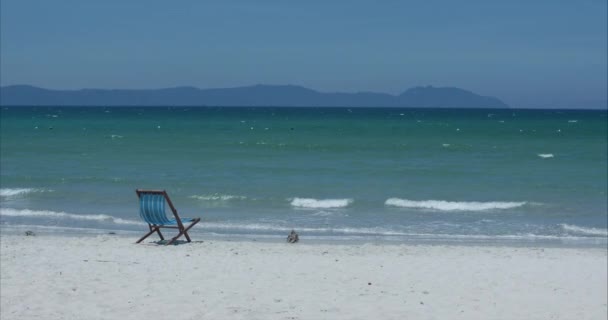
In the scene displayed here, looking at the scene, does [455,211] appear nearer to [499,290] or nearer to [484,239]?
[484,239]

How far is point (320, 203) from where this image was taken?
1775 cm

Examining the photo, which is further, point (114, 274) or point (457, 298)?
point (114, 274)

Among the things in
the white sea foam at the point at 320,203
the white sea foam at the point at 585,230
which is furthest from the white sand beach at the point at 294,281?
the white sea foam at the point at 320,203

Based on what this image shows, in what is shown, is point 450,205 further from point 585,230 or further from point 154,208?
point 154,208

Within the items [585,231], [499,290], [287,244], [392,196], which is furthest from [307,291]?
[392,196]

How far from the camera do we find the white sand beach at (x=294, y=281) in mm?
7523

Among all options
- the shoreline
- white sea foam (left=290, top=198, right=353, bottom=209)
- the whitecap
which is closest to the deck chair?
the shoreline

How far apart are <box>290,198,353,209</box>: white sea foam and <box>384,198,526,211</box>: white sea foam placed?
3.59 ft

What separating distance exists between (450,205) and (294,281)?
30.9ft

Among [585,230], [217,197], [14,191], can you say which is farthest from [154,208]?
[14,191]

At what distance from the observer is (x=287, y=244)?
12.1 m

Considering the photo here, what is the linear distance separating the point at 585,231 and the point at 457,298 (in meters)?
6.98

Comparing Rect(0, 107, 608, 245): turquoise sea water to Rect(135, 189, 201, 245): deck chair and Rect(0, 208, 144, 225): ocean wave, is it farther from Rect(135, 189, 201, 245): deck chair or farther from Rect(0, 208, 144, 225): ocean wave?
Rect(135, 189, 201, 245): deck chair

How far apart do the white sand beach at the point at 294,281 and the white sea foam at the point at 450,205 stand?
550 cm
